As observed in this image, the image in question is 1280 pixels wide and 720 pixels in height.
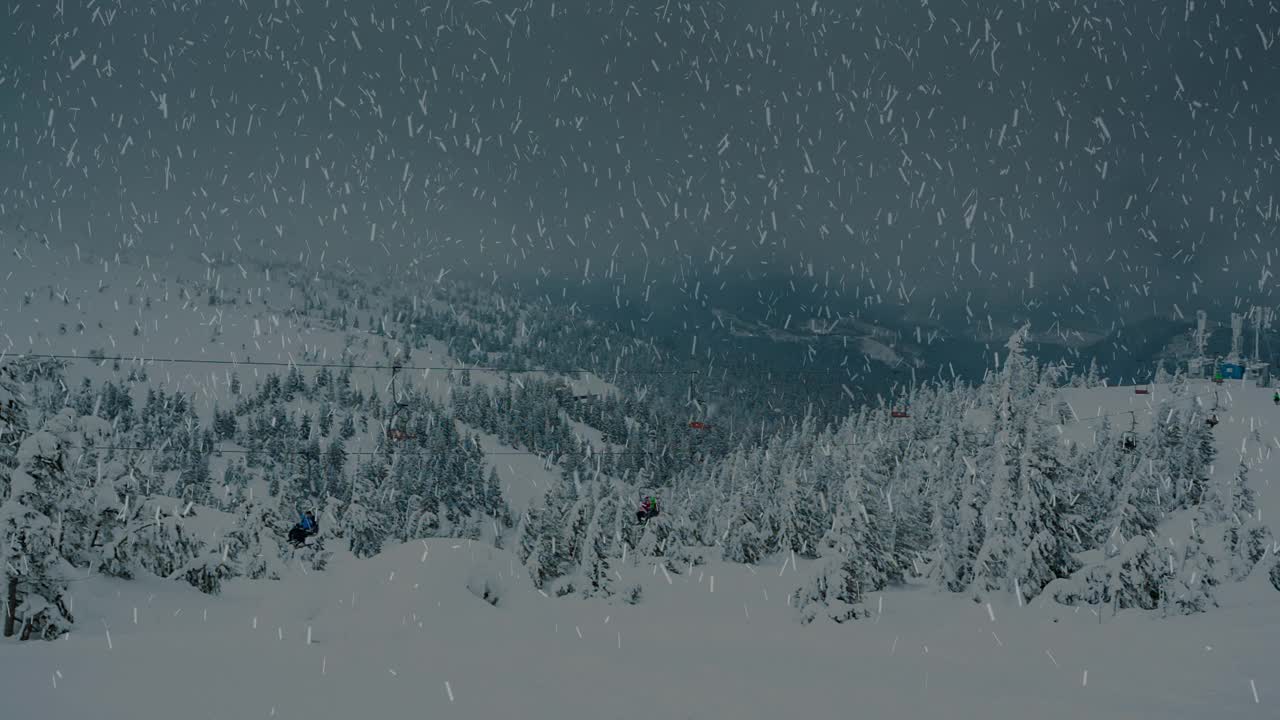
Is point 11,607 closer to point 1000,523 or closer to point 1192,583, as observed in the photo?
point 1192,583

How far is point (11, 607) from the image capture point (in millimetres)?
11750

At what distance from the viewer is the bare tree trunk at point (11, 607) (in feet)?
38.1

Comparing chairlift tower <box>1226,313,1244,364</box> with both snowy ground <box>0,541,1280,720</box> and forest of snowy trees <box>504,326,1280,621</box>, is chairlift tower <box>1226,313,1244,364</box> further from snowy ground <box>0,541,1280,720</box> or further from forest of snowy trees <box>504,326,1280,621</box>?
snowy ground <box>0,541,1280,720</box>

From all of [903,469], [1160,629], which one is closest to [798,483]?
Result: [903,469]

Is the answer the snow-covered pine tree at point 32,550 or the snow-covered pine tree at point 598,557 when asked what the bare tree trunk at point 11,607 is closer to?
the snow-covered pine tree at point 32,550

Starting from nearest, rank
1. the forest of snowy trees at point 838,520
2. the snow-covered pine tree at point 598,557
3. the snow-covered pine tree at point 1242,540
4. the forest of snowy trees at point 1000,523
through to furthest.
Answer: the forest of snowy trees at point 838,520
the forest of snowy trees at point 1000,523
the snow-covered pine tree at point 1242,540
the snow-covered pine tree at point 598,557

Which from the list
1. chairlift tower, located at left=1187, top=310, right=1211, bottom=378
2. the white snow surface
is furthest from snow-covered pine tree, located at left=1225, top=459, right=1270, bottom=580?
chairlift tower, located at left=1187, top=310, right=1211, bottom=378

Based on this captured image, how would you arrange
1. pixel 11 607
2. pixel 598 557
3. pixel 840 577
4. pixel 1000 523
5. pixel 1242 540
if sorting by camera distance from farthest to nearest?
pixel 598 557 < pixel 840 577 < pixel 1000 523 < pixel 1242 540 < pixel 11 607

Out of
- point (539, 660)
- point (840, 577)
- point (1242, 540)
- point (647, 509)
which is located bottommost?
point (647, 509)

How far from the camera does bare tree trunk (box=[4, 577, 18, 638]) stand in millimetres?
11625

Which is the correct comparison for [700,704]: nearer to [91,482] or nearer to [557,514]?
[91,482]

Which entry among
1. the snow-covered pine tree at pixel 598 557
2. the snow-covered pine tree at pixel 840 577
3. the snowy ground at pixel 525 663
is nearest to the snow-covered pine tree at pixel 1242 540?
the snowy ground at pixel 525 663

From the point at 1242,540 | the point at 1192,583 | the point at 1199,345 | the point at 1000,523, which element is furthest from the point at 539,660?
the point at 1199,345

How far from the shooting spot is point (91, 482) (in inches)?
648
